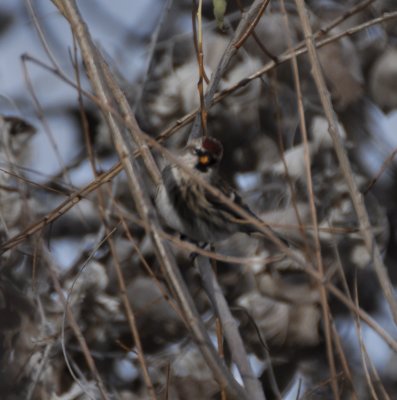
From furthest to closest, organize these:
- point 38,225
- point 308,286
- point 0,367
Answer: point 308,286 < point 0,367 < point 38,225

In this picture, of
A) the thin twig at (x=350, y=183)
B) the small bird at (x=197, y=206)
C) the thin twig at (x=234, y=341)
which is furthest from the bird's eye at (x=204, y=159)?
the thin twig at (x=350, y=183)

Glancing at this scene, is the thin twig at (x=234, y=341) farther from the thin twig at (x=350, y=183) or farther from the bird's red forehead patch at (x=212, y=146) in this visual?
the bird's red forehead patch at (x=212, y=146)

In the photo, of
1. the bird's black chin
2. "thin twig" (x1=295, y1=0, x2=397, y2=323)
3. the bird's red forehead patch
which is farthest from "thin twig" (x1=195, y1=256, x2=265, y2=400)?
the bird's black chin

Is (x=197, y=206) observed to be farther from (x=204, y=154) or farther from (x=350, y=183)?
(x=350, y=183)

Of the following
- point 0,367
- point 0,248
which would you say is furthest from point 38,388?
point 0,248

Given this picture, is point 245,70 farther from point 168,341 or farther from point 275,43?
point 168,341

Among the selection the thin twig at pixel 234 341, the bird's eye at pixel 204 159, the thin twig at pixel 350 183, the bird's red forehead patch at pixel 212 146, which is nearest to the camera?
the thin twig at pixel 350 183

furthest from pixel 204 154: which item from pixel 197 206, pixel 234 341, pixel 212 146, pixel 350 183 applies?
pixel 350 183

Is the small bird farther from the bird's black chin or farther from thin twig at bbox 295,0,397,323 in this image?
thin twig at bbox 295,0,397,323
